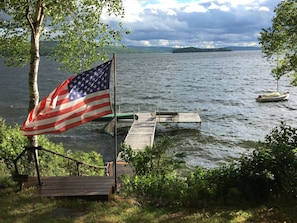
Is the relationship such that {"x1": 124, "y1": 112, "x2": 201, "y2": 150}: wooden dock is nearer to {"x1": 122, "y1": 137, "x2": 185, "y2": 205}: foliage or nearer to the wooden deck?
{"x1": 122, "y1": 137, "x2": 185, "y2": 205}: foliage

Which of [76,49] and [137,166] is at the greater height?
[76,49]

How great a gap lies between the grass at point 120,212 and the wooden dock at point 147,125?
1742 centimetres

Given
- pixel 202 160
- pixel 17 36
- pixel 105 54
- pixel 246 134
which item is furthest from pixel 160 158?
pixel 246 134

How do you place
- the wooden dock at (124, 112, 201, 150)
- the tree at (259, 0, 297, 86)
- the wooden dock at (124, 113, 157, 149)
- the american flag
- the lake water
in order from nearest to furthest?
the american flag
the tree at (259, 0, 297, 86)
the wooden dock at (124, 113, 157, 149)
the wooden dock at (124, 112, 201, 150)
the lake water

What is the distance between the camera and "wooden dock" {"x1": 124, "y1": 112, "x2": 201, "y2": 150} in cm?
2725

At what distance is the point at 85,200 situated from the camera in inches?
325

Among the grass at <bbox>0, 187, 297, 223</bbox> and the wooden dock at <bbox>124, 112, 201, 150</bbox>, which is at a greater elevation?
the grass at <bbox>0, 187, 297, 223</bbox>

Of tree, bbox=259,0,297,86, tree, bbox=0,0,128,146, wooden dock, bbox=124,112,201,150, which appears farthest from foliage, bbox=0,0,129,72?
wooden dock, bbox=124,112,201,150

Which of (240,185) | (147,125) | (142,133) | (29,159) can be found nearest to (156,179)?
(240,185)

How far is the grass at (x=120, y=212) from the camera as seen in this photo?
23.6 feet

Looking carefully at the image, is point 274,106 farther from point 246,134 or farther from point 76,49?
point 76,49

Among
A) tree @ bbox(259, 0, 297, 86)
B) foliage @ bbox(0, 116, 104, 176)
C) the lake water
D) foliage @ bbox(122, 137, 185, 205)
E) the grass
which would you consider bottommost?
the lake water

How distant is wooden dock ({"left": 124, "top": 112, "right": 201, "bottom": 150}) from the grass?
57.1 ft

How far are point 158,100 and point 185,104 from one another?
5.60 meters
